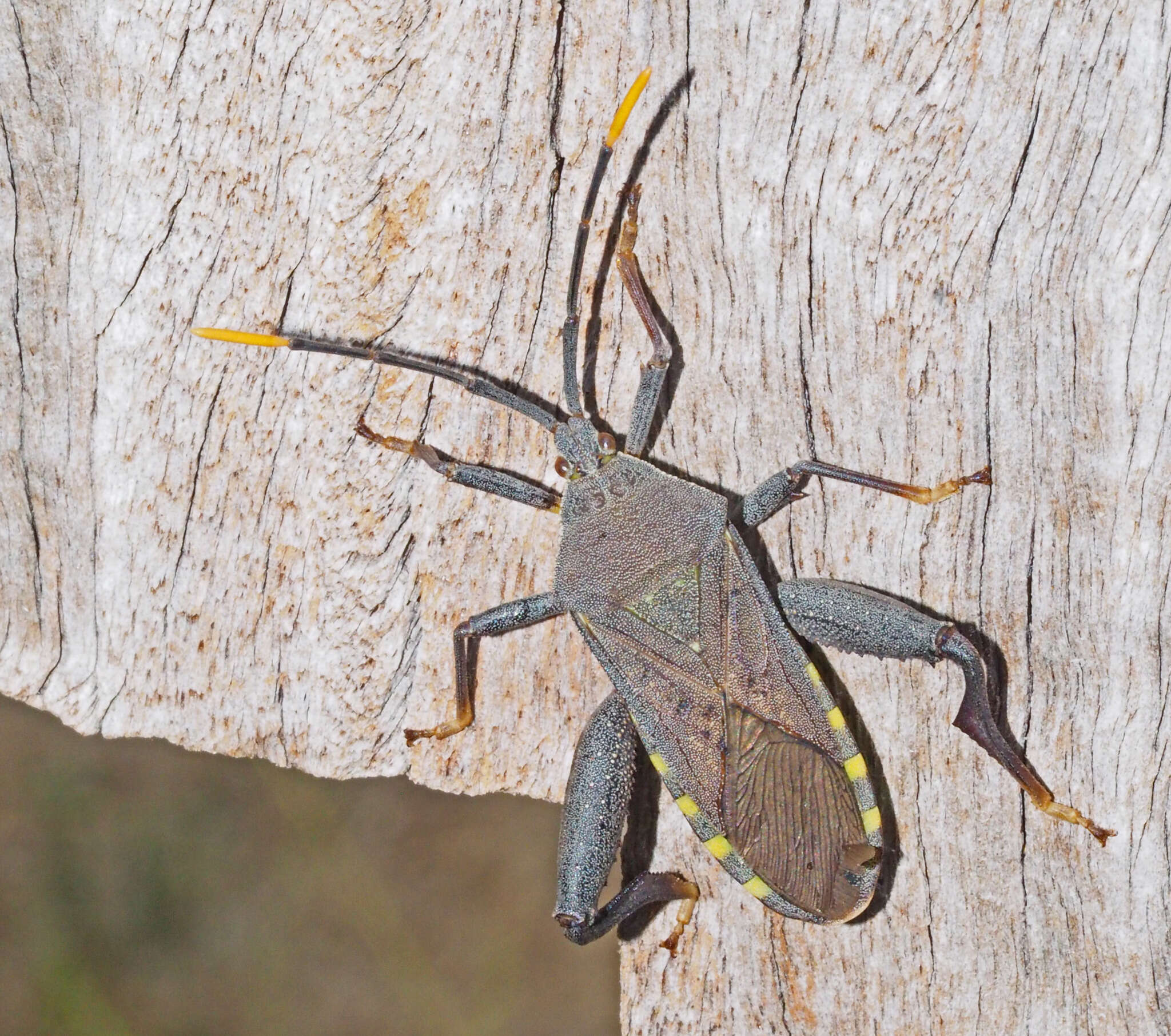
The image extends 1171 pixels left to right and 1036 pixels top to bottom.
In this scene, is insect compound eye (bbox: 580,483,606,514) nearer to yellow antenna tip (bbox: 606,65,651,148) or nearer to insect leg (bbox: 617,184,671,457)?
insect leg (bbox: 617,184,671,457)

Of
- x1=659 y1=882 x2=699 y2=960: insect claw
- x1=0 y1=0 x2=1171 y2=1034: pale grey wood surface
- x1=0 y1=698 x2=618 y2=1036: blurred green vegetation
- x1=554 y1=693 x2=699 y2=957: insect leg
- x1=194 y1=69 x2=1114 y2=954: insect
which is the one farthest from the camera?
x1=0 y1=698 x2=618 y2=1036: blurred green vegetation

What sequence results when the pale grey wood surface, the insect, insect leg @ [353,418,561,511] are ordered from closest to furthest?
the pale grey wood surface
the insect
insect leg @ [353,418,561,511]

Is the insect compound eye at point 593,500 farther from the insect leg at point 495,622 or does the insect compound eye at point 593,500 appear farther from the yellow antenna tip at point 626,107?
the yellow antenna tip at point 626,107

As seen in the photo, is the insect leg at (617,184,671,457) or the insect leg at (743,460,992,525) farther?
the insect leg at (617,184,671,457)

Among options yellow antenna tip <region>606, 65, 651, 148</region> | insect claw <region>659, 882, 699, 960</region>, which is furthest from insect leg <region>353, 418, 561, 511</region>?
insect claw <region>659, 882, 699, 960</region>

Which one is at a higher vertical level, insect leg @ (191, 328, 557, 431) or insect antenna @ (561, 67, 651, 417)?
insect antenna @ (561, 67, 651, 417)

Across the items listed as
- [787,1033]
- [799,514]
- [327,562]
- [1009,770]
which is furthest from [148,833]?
[1009,770]
